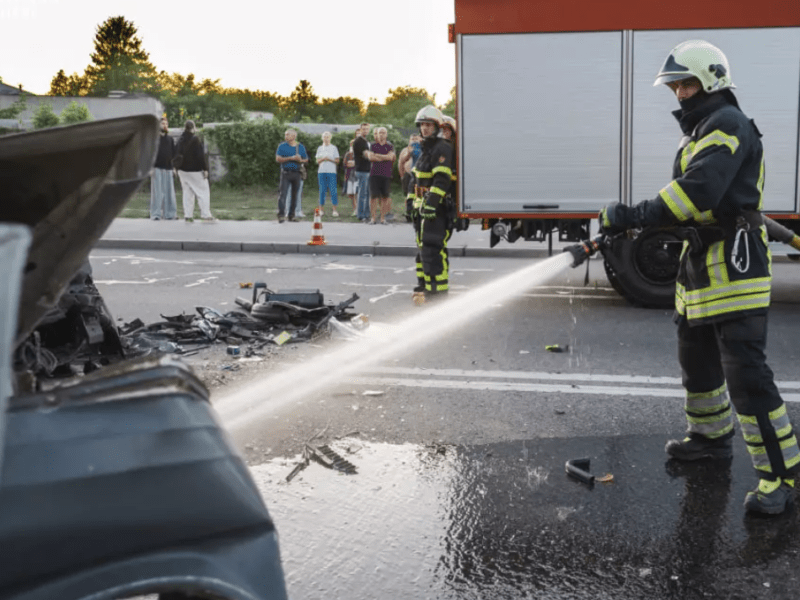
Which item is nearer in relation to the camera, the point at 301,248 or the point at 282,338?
the point at 282,338

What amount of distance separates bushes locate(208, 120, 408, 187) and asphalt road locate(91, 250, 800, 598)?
20.6 metres

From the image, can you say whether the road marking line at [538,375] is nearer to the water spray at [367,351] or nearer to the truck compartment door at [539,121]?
the water spray at [367,351]

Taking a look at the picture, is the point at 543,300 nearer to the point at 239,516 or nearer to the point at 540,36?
the point at 540,36

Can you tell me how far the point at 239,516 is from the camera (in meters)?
2.05

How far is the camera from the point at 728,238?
4.28 m

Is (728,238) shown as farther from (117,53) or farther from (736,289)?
(117,53)

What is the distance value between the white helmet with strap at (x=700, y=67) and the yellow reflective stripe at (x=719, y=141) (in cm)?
24

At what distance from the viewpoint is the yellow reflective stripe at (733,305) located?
423 cm

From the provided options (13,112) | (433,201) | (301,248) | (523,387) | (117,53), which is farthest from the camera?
(117,53)

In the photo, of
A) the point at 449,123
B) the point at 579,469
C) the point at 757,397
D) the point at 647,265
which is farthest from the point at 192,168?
the point at 757,397

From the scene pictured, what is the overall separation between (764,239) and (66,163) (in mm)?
3192

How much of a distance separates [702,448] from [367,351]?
11.1 feet

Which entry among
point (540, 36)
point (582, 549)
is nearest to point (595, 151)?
point (540, 36)

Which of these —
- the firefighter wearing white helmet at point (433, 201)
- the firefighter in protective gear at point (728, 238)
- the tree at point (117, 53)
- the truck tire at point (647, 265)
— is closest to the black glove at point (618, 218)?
the firefighter in protective gear at point (728, 238)
